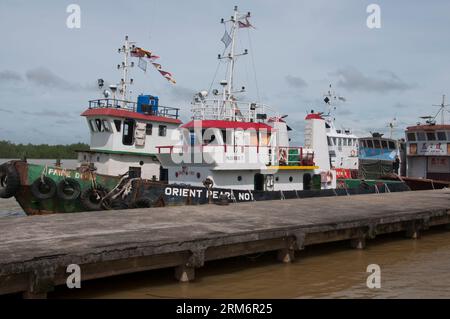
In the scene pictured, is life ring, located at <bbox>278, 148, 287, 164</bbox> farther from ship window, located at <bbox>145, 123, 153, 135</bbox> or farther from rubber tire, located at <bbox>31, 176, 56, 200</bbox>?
rubber tire, located at <bbox>31, 176, 56, 200</bbox>

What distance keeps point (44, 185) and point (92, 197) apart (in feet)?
4.89

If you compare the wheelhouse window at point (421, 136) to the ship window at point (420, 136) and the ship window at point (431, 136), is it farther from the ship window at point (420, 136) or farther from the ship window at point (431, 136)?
the ship window at point (431, 136)

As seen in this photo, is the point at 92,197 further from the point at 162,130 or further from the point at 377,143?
the point at 377,143

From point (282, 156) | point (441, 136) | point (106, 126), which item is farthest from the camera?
point (441, 136)

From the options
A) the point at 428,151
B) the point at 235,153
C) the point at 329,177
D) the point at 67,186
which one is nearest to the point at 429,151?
the point at 428,151

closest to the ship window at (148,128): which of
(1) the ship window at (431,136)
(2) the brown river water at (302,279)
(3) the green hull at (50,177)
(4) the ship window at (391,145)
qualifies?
(3) the green hull at (50,177)

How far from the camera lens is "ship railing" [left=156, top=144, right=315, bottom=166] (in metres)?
15.2

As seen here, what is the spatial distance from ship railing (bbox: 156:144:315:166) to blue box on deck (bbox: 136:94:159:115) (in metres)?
2.03

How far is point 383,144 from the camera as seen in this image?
27.9 m

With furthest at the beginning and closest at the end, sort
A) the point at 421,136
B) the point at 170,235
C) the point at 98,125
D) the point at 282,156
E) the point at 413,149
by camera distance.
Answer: the point at 413,149
the point at 421,136
the point at 98,125
the point at 282,156
the point at 170,235

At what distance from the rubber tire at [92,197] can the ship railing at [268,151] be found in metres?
2.61

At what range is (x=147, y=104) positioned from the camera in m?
18.6

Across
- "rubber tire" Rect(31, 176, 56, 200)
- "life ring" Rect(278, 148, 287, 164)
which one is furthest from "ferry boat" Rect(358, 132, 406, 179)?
"rubber tire" Rect(31, 176, 56, 200)
